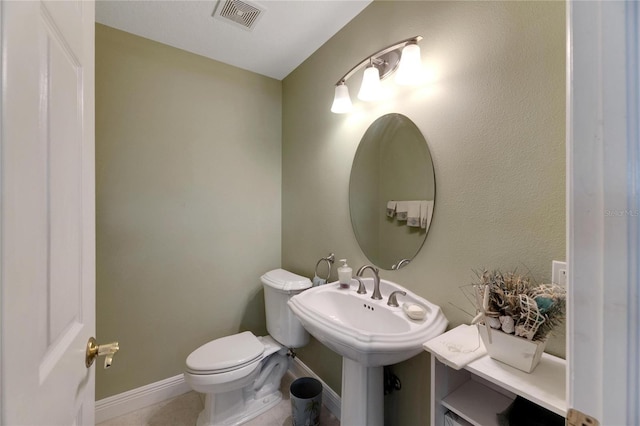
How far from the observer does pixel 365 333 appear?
2.81 feet

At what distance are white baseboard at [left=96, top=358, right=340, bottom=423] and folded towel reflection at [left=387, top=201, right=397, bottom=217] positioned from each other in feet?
3.80

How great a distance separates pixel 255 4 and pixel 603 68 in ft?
5.10

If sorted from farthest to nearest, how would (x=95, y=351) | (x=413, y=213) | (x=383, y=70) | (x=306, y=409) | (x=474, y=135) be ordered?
(x=306, y=409), (x=383, y=70), (x=413, y=213), (x=474, y=135), (x=95, y=351)

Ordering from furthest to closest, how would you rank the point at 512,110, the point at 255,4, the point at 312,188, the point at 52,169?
1. the point at 312,188
2. the point at 255,4
3. the point at 512,110
4. the point at 52,169

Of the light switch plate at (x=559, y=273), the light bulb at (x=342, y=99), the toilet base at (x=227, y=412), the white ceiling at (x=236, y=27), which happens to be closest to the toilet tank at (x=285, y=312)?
the toilet base at (x=227, y=412)

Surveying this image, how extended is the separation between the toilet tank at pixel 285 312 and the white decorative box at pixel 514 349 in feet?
3.62

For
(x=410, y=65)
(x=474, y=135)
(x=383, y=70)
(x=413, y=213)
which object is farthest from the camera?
(x=383, y=70)

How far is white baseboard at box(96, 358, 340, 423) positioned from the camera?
1540mm

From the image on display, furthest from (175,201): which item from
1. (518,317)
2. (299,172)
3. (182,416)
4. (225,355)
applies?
(518,317)

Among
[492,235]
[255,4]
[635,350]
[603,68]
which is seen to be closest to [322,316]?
[492,235]

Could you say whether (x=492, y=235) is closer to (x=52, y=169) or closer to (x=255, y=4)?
(x=52, y=169)

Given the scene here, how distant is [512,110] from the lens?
85cm

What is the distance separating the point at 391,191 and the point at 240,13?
131 centimetres

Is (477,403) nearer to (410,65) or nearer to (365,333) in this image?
(365,333)
